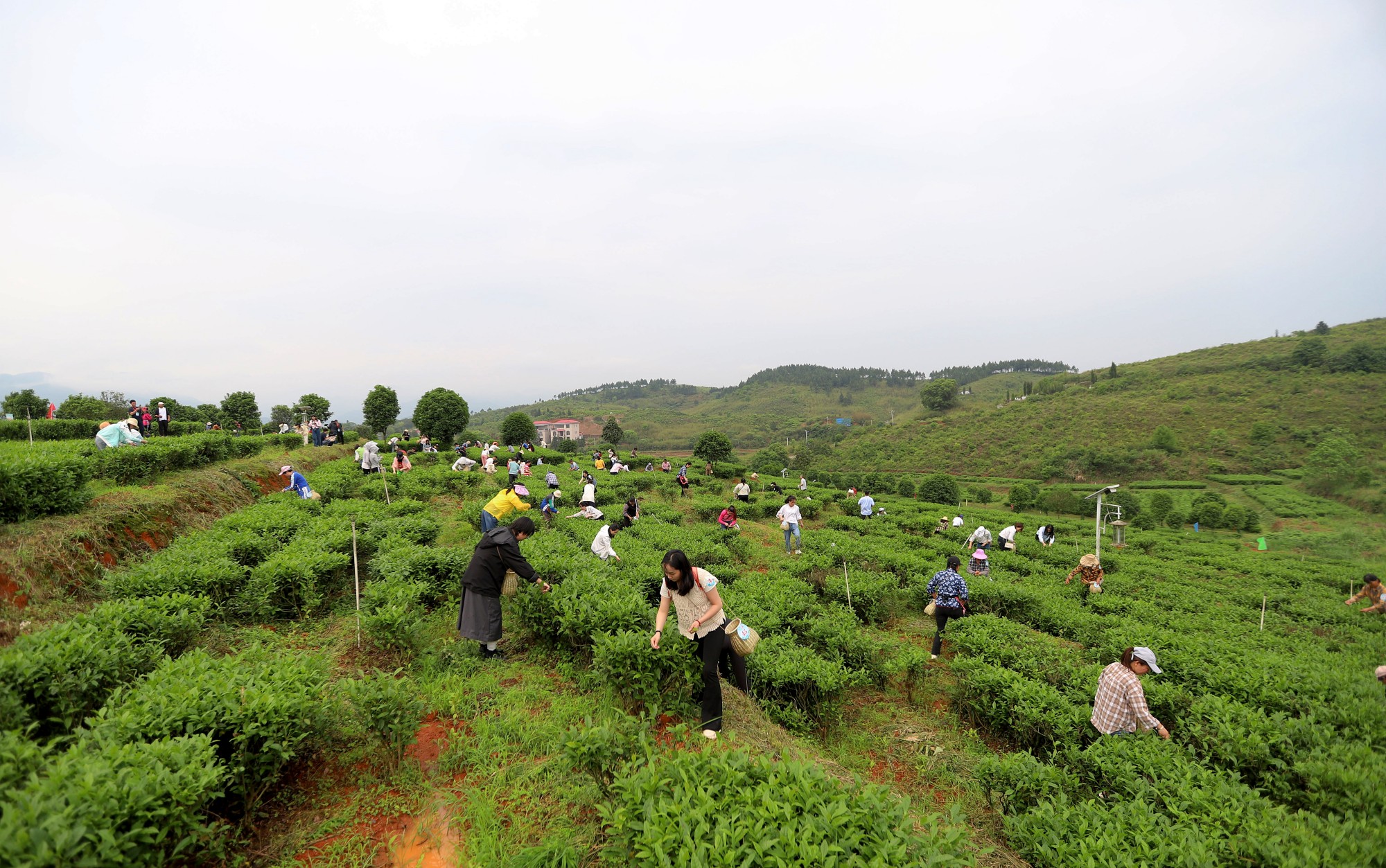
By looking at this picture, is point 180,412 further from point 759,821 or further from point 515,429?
point 759,821

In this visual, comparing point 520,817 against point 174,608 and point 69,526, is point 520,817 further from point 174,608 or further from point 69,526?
point 69,526

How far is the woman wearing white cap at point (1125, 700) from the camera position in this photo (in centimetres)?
523

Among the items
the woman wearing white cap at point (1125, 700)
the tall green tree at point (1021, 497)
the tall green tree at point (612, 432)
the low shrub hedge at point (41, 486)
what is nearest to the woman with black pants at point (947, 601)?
the woman wearing white cap at point (1125, 700)

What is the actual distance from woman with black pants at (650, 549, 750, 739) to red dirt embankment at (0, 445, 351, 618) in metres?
6.55

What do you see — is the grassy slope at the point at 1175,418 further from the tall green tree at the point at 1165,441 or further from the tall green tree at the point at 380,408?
the tall green tree at the point at 380,408

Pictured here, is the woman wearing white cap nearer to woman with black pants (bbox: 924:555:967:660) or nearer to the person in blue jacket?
woman with black pants (bbox: 924:555:967:660)

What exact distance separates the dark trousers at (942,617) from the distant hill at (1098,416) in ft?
15.6

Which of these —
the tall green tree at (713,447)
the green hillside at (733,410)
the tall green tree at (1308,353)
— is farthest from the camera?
the green hillside at (733,410)

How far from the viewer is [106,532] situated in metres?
6.95

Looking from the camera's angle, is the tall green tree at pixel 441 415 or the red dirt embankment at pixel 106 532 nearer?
the red dirt embankment at pixel 106 532

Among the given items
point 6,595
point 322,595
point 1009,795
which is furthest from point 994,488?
point 6,595

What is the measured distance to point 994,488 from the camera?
4538 cm

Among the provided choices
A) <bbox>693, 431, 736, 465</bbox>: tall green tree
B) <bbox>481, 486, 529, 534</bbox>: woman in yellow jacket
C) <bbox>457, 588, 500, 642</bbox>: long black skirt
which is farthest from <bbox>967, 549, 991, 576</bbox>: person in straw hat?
<bbox>693, 431, 736, 465</bbox>: tall green tree

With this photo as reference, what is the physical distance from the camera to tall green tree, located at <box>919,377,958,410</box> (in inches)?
3477
